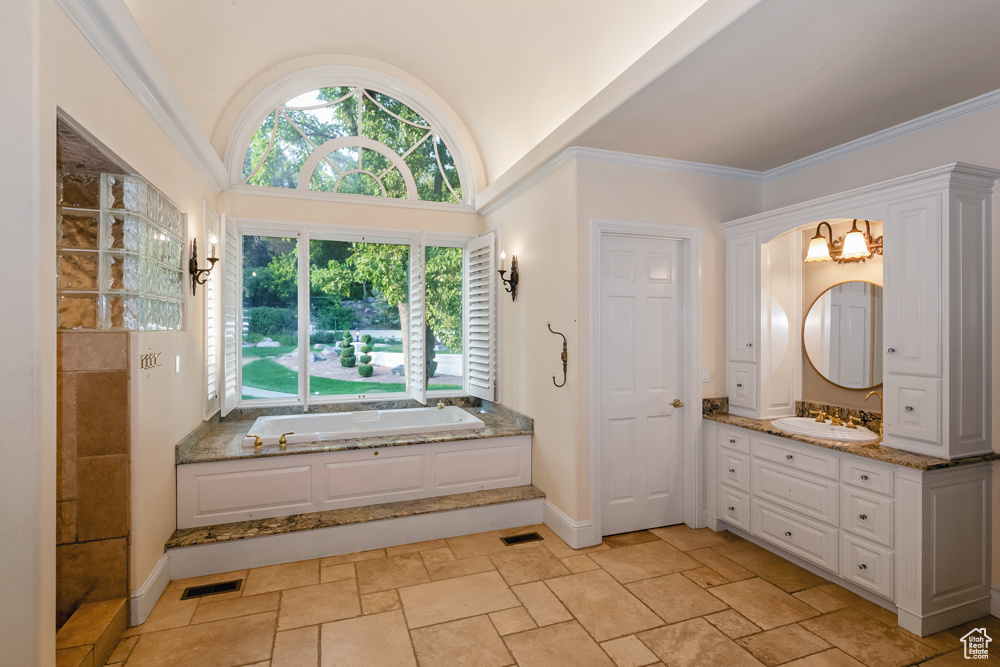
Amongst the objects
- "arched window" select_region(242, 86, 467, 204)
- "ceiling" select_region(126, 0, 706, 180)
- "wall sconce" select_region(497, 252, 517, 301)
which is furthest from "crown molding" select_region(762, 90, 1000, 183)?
"arched window" select_region(242, 86, 467, 204)

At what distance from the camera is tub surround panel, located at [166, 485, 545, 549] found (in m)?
3.03

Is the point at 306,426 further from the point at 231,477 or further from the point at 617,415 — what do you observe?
the point at 617,415

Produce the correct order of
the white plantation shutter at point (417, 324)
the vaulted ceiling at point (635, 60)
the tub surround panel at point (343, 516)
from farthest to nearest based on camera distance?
the white plantation shutter at point (417, 324) < the tub surround panel at point (343, 516) < the vaulted ceiling at point (635, 60)

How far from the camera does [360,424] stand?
4.32 metres

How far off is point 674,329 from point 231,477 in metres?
3.11

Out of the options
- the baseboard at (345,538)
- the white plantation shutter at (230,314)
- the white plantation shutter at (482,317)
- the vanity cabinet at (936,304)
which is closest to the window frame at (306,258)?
the white plantation shutter at (230,314)

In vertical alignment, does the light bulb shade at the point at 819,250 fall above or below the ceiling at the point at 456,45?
below

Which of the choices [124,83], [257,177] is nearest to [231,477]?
[124,83]

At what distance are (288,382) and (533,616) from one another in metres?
2.93

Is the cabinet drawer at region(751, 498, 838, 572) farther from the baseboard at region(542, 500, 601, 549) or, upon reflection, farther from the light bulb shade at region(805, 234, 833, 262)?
the light bulb shade at region(805, 234, 833, 262)

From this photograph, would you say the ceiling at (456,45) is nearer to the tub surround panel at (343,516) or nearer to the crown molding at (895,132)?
the crown molding at (895,132)

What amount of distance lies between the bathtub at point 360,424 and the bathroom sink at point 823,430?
2075 millimetres

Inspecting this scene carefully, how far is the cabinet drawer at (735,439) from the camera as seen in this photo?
334 cm

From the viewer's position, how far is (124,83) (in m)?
2.27
